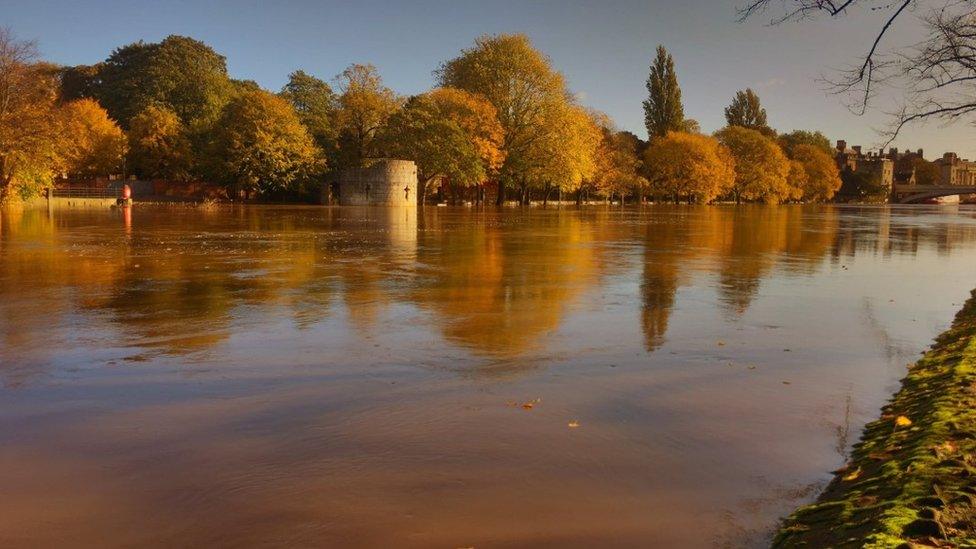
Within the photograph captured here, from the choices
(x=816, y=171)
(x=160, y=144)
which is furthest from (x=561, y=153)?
(x=816, y=171)

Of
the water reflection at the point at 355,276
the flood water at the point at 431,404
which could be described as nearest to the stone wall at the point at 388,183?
the water reflection at the point at 355,276

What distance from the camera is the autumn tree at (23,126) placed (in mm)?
40188

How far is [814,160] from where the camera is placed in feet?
418

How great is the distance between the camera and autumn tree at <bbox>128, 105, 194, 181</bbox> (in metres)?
71.0

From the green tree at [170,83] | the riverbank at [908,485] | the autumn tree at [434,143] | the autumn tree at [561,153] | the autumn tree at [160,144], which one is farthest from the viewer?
the green tree at [170,83]

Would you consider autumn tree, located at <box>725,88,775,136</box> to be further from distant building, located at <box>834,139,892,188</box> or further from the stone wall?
the stone wall

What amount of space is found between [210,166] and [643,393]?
6567 cm

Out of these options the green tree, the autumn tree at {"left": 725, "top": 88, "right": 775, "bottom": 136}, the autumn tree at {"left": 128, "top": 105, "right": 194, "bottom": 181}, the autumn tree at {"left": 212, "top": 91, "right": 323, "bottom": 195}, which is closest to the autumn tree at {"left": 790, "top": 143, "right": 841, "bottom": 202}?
the autumn tree at {"left": 725, "top": 88, "right": 775, "bottom": 136}

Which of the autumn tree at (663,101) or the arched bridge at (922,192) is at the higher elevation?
the autumn tree at (663,101)

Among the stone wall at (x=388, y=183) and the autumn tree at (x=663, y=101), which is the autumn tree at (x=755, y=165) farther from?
the stone wall at (x=388, y=183)

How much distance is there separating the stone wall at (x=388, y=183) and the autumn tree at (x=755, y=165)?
60.2m

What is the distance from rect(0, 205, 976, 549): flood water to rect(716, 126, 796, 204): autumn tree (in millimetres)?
98238

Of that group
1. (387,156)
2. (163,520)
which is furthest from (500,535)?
(387,156)

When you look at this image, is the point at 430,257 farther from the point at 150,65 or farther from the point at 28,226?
the point at 150,65
